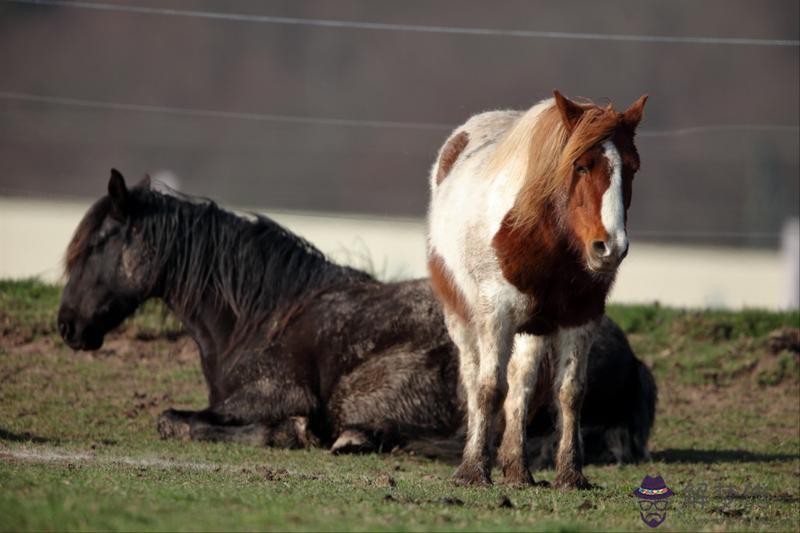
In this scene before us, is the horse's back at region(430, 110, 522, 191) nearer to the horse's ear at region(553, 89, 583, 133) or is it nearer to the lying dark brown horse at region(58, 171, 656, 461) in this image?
the horse's ear at region(553, 89, 583, 133)

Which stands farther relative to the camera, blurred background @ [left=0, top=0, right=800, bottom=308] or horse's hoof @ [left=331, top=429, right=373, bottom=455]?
blurred background @ [left=0, top=0, right=800, bottom=308]

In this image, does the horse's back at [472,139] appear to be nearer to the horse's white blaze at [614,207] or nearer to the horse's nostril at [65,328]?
the horse's white blaze at [614,207]

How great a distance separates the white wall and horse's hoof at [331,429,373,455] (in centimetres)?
445

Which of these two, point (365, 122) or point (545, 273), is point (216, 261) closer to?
point (545, 273)

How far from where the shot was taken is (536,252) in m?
6.96

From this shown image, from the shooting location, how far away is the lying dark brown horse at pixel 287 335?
30.7ft

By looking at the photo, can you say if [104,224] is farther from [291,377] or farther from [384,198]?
[384,198]

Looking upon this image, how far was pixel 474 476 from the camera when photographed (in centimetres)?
732

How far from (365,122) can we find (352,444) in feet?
25.2

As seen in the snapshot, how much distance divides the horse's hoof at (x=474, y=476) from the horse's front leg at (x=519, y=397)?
0.63ft

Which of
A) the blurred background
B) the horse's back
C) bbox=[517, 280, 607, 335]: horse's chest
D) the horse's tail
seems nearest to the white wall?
the blurred background

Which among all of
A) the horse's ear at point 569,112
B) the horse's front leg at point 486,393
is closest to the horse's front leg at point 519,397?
the horse's front leg at point 486,393

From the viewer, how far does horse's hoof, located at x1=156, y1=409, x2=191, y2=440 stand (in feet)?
30.7

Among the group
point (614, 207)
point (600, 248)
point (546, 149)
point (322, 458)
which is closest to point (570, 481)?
point (600, 248)
